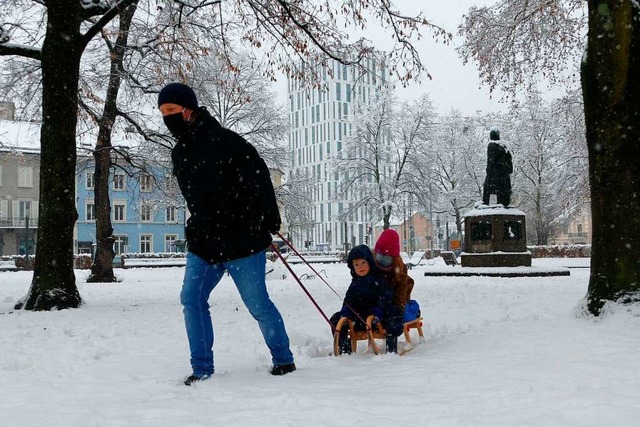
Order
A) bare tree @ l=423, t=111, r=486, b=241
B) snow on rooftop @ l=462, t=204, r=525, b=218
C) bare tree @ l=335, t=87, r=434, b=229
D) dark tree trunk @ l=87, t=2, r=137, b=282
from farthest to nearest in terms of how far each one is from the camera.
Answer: bare tree @ l=423, t=111, r=486, b=241
bare tree @ l=335, t=87, r=434, b=229
snow on rooftop @ l=462, t=204, r=525, b=218
dark tree trunk @ l=87, t=2, r=137, b=282

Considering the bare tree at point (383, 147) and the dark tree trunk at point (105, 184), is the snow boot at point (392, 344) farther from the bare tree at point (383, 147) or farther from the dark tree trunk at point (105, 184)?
the bare tree at point (383, 147)

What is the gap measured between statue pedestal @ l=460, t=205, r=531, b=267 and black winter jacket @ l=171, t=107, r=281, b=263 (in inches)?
600

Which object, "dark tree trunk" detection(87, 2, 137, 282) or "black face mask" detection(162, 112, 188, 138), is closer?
"black face mask" detection(162, 112, 188, 138)

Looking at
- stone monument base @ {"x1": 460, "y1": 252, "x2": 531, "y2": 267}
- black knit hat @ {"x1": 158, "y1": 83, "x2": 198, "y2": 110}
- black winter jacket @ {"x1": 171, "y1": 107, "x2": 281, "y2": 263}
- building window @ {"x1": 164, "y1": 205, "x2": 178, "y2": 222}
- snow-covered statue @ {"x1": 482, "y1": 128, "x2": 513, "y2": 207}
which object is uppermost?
building window @ {"x1": 164, "y1": 205, "x2": 178, "y2": 222}

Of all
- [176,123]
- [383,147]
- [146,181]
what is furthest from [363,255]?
[383,147]

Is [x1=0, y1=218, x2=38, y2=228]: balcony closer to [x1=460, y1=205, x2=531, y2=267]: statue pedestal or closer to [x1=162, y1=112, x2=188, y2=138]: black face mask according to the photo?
A: [x1=460, y1=205, x2=531, y2=267]: statue pedestal

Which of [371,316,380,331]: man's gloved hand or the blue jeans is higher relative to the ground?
the blue jeans

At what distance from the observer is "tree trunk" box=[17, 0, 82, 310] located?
883cm

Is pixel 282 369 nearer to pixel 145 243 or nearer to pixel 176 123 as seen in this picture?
pixel 176 123

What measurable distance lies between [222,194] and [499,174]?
1648cm

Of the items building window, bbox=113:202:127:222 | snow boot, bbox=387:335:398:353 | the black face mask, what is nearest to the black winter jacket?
the black face mask

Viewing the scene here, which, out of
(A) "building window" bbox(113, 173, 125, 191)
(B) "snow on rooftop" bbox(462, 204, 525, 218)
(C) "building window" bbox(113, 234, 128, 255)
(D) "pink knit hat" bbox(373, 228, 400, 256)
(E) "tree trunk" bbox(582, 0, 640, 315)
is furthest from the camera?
(C) "building window" bbox(113, 234, 128, 255)

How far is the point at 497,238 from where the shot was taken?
18.3 m

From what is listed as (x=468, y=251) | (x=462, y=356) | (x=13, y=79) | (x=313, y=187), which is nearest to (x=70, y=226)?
(x=462, y=356)
